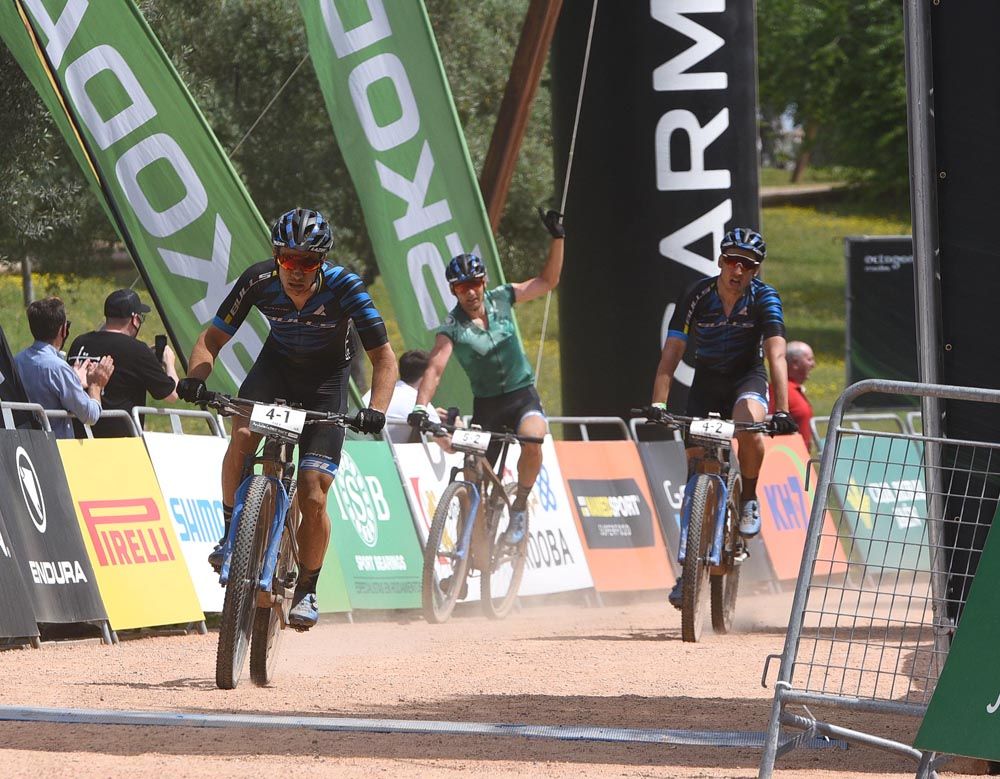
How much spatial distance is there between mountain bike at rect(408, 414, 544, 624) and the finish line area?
4.62 m

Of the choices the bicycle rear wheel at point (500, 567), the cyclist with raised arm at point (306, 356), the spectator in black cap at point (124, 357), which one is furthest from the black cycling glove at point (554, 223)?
the cyclist with raised arm at point (306, 356)

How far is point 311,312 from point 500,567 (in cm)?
521

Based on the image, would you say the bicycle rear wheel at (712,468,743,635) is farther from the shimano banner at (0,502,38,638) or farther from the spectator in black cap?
the shimano banner at (0,502,38,638)

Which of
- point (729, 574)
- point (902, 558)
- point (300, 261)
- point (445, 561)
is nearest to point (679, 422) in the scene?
point (729, 574)

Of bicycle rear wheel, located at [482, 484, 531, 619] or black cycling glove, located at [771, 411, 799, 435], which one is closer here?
black cycling glove, located at [771, 411, 799, 435]

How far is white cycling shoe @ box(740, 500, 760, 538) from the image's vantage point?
1135cm

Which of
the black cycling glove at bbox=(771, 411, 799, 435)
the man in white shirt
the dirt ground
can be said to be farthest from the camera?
the man in white shirt

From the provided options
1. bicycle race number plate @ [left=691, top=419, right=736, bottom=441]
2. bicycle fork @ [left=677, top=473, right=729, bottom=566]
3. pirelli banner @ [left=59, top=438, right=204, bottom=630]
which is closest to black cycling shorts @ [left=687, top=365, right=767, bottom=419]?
bicycle race number plate @ [left=691, top=419, right=736, bottom=441]

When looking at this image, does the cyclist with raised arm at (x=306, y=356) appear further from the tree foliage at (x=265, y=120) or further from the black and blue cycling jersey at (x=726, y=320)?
the tree foliage at (x=265, y=120)

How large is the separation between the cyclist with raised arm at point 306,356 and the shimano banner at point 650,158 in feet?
27.7

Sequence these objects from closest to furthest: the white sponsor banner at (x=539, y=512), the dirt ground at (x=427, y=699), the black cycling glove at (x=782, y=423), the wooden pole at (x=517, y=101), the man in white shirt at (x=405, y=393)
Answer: the dirt ground at (x=427, y=699) < the black cycling glove at (x=782, y=423) < the white sponsor banner at (x=539, y=512) < the man in white shirt at (x=405, y=393) < the wooden pole at (x=517, y=101)

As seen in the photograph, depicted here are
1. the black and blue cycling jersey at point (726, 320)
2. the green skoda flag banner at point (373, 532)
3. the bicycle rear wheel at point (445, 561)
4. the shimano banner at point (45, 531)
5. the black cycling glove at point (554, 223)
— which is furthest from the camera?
the black cycling glove at point (554, 223)

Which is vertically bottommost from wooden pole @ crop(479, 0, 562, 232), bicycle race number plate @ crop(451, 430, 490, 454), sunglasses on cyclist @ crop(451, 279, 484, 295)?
bicycle race number plate @ crop(451, 430, 490, 454)

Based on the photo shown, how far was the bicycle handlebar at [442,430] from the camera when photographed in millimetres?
11258
